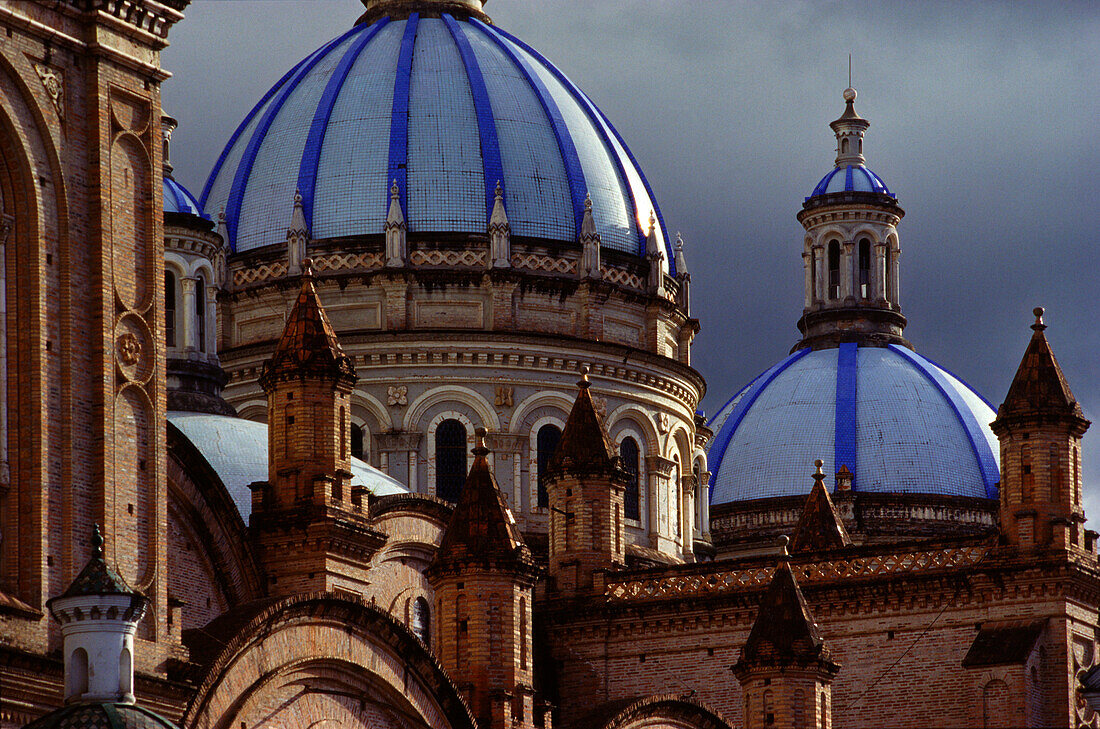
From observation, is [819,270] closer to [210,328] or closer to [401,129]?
[401,129]

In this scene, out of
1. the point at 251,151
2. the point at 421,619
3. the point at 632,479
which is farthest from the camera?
the point at 251,151

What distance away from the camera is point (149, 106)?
29.6m

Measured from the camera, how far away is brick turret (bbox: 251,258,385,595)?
129 ft

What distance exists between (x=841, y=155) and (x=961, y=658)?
38.0 metres

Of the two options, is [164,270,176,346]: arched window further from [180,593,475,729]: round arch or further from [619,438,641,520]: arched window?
[180,593,475,729]: round arch

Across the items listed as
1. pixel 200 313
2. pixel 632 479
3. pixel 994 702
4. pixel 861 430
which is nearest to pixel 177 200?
pixel 200 313

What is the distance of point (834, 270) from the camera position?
7800 cm

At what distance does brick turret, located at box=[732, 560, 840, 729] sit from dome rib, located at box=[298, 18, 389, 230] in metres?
21.1

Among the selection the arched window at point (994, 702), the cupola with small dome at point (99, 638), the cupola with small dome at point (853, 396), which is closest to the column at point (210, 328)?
the arched window at point (994, 702)

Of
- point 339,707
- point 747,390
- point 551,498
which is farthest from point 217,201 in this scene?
point 339,707

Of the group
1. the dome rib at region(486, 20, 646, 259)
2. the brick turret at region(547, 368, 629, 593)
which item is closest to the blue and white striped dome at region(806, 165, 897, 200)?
the dome rib at region(486, 20, 646, 259)

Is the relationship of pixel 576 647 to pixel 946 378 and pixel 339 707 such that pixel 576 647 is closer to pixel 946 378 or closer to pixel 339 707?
pixel 339 707

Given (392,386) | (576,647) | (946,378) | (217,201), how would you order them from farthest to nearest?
(946,378) < (217,201) < (392,386) < (576,647)

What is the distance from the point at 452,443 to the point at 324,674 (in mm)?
23648
